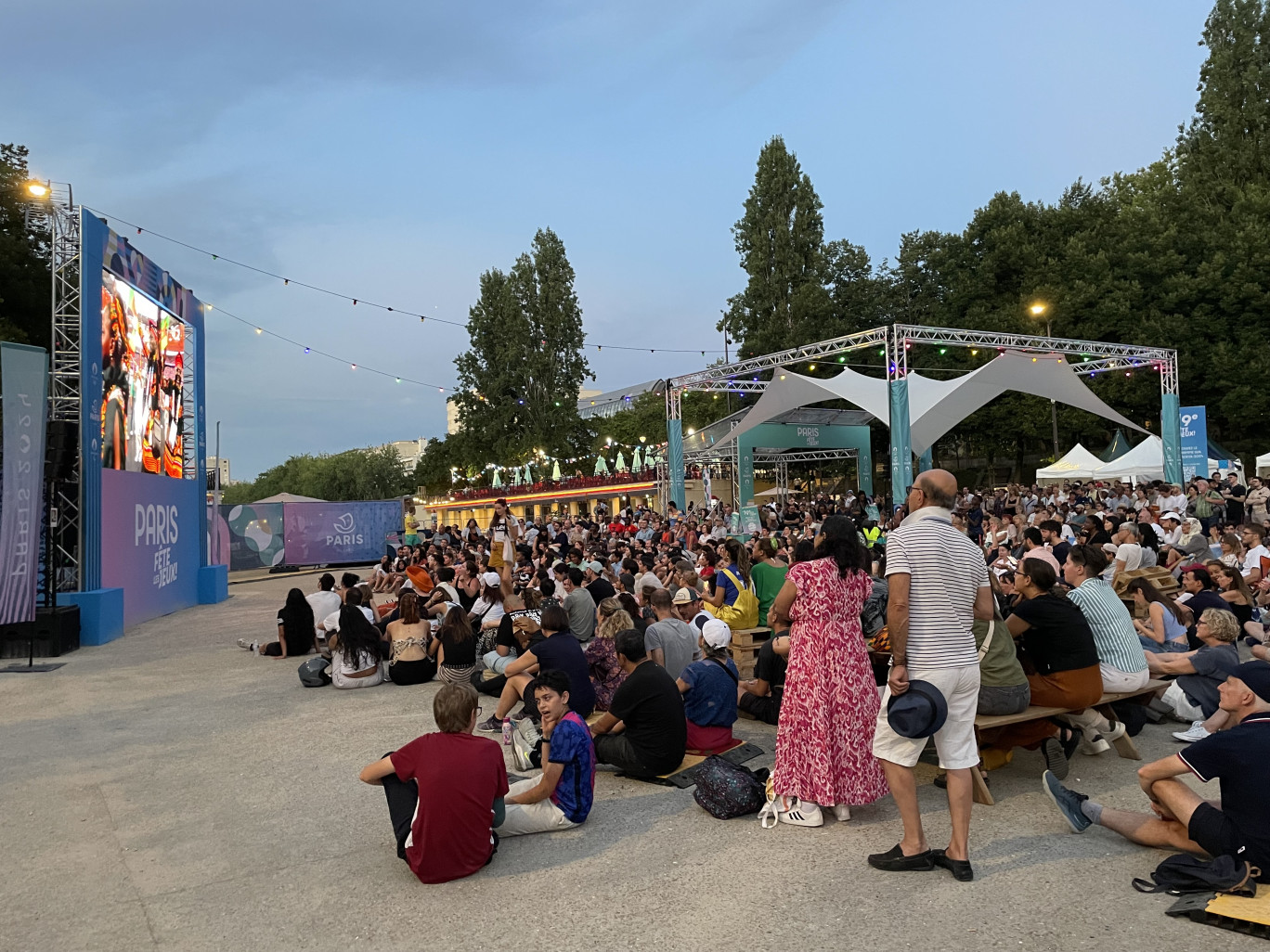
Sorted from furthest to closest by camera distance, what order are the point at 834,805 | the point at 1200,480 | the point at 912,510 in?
the point at 1200,480, the point at 834,805, the point at 912,510

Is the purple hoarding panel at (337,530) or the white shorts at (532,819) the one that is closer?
the white shorts at (532,819)

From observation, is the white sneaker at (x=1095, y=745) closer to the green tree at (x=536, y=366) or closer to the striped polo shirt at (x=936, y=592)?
the striped polo shirt at (x=936, y=592)

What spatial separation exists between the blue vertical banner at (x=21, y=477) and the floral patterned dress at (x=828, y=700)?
9674 mm

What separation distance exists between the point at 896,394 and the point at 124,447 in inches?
499

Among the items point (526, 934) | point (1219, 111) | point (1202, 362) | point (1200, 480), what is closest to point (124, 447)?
point (526, 934)

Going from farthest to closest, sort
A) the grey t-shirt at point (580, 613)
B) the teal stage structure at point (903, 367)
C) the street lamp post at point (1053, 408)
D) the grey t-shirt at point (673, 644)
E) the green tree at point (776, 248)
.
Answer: the green tree at point (776, 248) → the street lamp post at point (1053, 408) → the teal stage structure at point (903, 367) → the grey t-shirt at point (580, 613) → the grey t-shirt at point (673, 644)

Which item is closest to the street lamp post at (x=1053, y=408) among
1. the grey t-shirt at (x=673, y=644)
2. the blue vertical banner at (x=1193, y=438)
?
the blue vertical banner at (x=1193, y=438)

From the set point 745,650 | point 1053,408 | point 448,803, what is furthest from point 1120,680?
point 1053,408

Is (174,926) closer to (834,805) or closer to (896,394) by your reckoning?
(834,805)

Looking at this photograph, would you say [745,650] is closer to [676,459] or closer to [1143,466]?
[676,459]

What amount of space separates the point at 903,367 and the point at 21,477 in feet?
44.9

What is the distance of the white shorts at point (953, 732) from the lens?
3.20 metres

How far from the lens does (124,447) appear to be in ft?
40.2

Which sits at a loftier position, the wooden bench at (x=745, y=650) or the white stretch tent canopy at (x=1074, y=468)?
the white stretch tent canopy at (x=1074, y=468)
